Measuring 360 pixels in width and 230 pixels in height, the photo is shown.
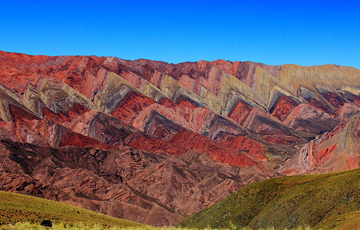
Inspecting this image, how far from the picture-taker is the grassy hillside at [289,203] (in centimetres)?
5234

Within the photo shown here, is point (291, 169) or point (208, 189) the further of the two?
point (291, 169)

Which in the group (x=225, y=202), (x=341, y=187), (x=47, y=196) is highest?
(x=341, y=187)

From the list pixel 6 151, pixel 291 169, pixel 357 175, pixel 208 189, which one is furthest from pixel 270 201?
pixel 291 169

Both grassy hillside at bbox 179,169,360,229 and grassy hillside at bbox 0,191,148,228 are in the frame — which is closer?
grassy hillside at bbox 179,169,360,229

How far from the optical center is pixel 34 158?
502 ft

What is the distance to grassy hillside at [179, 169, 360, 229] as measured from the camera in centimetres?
5234

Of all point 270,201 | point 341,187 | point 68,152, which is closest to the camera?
point 341,187

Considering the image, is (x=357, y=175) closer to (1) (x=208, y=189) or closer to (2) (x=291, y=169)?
(1) (x=208, y=189)

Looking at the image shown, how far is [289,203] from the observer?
57781 mm

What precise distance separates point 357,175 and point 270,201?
9.51m

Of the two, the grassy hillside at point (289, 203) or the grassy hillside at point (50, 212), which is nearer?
the grassy hillside at point (289, 203)

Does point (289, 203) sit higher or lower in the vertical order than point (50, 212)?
higher

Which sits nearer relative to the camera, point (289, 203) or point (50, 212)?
point (289, 203)

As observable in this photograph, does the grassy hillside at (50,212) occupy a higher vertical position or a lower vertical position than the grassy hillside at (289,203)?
lower
